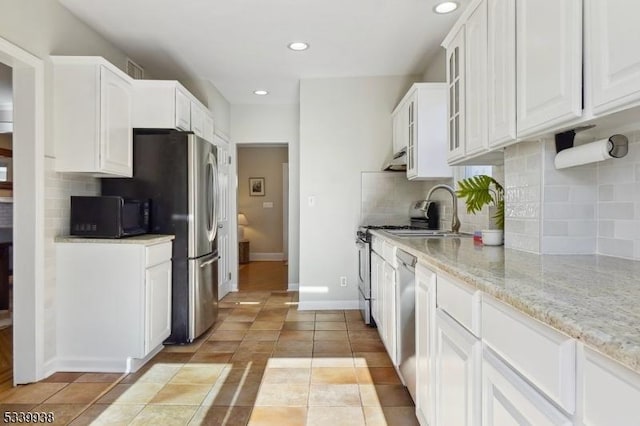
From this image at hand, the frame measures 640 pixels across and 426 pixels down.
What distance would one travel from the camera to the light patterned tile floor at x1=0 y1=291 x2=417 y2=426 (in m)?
2.09

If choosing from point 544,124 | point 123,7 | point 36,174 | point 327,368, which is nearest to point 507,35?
Answer: point 544,124

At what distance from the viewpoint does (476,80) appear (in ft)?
6.61

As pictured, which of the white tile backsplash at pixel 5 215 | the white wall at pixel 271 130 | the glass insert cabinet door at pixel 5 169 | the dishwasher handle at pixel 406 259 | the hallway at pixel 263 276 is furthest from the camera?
the hallway at pixel 263 276

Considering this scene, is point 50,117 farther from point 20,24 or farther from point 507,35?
point 507,35

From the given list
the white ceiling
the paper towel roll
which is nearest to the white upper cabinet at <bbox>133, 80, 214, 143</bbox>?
the white ceiling

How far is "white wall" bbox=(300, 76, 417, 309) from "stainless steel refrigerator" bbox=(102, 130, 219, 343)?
56.2 inches

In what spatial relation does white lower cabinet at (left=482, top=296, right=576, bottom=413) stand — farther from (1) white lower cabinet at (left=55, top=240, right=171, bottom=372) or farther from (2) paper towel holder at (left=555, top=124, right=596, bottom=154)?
(1) white lower cabinet at (left=55, top=240, right=171, bottom=372)

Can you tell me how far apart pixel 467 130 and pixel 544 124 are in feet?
2.49

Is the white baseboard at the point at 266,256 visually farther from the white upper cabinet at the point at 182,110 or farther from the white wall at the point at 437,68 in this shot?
the white wall at the point at 437,68

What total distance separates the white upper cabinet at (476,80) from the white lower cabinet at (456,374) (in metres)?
0.95

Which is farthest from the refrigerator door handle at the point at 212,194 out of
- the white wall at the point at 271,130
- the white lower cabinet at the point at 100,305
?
the white wall at the point at 271,130

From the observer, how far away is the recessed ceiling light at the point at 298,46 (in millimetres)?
3463

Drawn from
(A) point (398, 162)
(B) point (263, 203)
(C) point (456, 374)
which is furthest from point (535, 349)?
(B) point (263, 203)

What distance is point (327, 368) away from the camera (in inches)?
108
